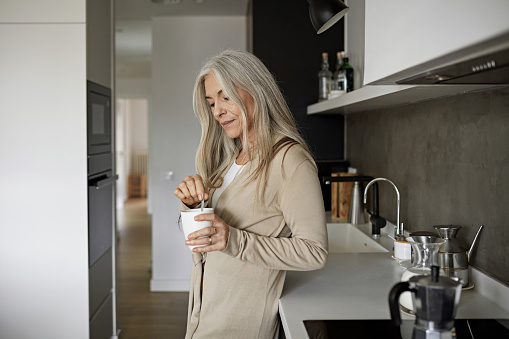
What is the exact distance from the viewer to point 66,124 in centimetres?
288

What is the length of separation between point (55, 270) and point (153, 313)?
5.27 ft

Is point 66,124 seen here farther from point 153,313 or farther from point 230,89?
point 153,313

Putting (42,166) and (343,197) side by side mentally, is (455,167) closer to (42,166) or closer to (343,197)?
(343,197)

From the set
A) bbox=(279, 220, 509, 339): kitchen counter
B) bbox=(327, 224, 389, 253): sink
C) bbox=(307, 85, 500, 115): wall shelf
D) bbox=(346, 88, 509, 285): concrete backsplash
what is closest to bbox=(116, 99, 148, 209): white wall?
bbox=(327, 224, 389, 253): sink

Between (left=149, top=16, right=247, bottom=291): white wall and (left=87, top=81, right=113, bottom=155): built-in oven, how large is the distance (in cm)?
143

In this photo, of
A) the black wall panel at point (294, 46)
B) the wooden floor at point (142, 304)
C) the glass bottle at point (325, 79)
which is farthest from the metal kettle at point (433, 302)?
the wooden floor at point (142, 304)

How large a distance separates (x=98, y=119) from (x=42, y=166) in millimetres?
430

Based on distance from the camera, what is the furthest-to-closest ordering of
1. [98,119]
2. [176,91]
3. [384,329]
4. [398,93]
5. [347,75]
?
[176,91]
[98,119]
[347,75]
[398,93]
[384,329]

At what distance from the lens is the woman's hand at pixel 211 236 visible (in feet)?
4.55

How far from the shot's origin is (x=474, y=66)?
0.91 m

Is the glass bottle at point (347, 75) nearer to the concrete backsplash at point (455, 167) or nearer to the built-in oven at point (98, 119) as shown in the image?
the concrete backsplash at point (455, 167)

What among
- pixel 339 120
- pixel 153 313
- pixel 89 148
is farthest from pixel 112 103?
pixel 153 313

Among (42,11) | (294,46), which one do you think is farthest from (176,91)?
(42,11)

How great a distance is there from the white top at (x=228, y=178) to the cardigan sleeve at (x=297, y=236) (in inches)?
8.1
